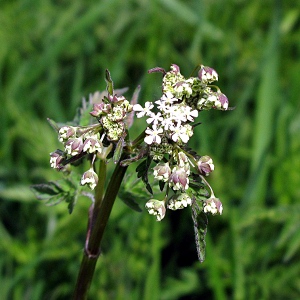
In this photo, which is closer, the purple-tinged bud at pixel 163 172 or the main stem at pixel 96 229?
the purple-tinged bud at pixel 163 172

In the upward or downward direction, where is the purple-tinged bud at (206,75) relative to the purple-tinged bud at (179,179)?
upward

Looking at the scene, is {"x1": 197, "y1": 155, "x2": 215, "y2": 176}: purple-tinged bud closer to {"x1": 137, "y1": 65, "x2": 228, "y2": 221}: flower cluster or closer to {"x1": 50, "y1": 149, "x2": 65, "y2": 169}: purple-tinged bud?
{"x1": 137, "y1": 65, "x2": 228, "y2": 221}: flower cluster

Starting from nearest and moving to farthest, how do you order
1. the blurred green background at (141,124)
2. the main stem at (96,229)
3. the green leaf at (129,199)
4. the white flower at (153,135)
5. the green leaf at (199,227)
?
the white flower at (153,135) → the green leaf at (199,227) → the main stem at (96,229) → the green leaf at (129,199) → the blurred green background at (141,124)

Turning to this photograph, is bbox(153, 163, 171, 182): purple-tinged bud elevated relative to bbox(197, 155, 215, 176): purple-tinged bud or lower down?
lower down

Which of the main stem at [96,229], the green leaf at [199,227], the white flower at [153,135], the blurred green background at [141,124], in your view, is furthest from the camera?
the blurred green background at [141,124]

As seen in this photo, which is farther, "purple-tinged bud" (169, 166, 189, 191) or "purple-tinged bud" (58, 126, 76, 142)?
"purple-tinged bud" (58, 126, 76, 142)

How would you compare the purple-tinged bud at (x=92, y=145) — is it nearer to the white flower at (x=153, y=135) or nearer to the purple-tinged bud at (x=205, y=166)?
the white flower at (x=153, y=135)

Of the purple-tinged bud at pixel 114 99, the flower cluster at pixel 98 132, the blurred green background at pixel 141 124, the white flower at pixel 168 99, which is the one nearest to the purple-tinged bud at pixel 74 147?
the flower cluster at pixel 98 132

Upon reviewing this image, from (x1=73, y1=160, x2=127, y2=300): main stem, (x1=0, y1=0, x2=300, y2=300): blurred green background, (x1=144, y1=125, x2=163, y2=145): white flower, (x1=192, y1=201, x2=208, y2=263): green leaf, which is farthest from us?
(x1=0, y1=0, x2=300, y2=300): blurred green background

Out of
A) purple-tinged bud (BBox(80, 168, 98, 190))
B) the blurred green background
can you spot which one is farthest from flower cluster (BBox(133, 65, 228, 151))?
the blurred green background
